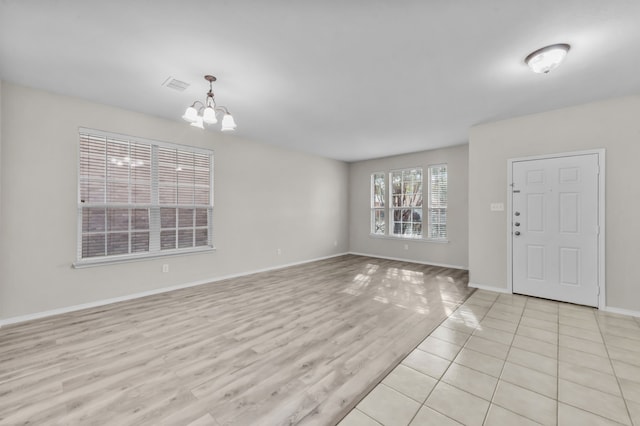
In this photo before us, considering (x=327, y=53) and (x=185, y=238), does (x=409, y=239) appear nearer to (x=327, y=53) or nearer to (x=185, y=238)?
(x=185, y=238)

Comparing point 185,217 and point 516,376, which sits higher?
point 185,217

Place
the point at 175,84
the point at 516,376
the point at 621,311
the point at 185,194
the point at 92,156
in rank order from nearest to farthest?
the point at 516,376 < the point at 175,84 < the point at 621,311 < the point at 92,156 < the point at 185,194

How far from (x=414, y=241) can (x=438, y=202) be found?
1.09m

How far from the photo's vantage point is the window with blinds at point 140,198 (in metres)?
3.50

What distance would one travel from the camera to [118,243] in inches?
146

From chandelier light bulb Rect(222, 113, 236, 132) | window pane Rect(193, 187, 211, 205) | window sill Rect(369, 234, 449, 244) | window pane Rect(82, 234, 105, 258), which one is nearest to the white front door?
window sill Rect(369, 234, 449, 244)

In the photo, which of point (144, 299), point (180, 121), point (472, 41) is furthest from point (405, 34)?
point (144, 299)

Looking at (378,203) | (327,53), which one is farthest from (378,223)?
(327,53)

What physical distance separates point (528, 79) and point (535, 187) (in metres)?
1.73

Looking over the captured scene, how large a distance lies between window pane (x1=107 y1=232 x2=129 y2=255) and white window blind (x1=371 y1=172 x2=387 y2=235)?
217 inches

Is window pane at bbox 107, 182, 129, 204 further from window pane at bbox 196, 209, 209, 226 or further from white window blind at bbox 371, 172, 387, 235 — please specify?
white window blind at bbox 371, 172, 387, 235

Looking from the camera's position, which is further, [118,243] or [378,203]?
[378,203]

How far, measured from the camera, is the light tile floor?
163 cm

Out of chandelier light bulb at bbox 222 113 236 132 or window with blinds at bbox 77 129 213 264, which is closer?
chandelier light bulb at bbox 222 113 236 132
